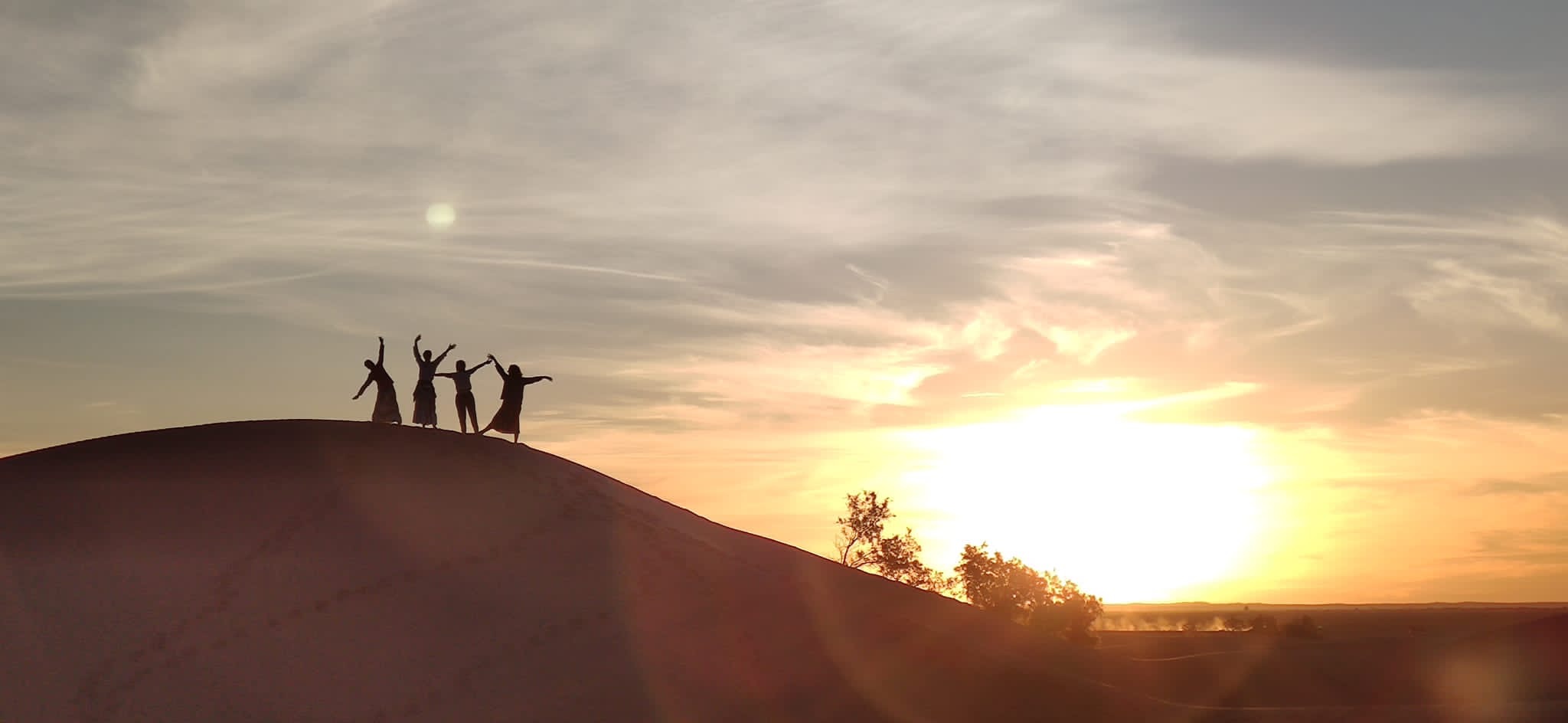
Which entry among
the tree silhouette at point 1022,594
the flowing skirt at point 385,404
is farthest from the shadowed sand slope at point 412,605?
the tree silhouette at point 1022,594

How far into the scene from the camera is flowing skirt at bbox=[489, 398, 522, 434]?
25.8 metres

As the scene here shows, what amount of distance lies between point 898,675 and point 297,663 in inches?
386

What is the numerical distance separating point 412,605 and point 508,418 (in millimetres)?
6754

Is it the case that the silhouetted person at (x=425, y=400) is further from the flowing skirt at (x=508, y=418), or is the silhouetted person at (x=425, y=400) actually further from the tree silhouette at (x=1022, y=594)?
the tree silhouette at (x=1022, y=594)

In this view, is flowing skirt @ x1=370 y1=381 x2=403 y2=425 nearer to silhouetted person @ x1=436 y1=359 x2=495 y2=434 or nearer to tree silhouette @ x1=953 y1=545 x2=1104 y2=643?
silhouetted person @ x1=436 y1=359 x2=495 y2=434

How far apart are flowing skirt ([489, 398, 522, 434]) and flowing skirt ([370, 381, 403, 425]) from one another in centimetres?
194

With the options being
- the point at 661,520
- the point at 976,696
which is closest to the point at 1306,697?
the point at 976,696

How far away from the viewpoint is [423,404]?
25.5 meters

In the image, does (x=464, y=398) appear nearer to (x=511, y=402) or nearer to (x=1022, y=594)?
(x=511, y=402)

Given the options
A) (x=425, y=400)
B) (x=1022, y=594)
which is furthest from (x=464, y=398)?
(x=1022, y=594)

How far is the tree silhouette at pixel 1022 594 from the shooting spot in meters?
69.4

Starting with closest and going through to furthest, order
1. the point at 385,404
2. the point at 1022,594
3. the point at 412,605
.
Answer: the point at 412,605 → the point at 385,404 → the point at 1022,594

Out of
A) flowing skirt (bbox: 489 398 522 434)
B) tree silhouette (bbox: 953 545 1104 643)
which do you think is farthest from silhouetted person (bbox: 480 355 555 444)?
tree silhouette (bbox: 953 545 1104 643)

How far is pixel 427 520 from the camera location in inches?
857
